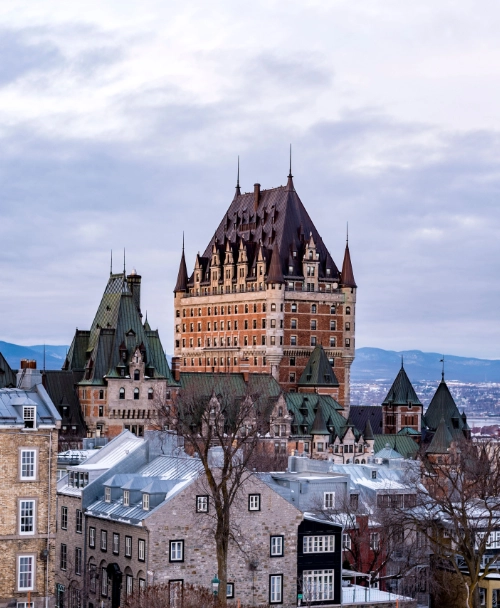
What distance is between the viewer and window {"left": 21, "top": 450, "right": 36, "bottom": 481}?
73.1m

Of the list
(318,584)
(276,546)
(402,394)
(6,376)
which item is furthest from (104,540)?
(402,394)

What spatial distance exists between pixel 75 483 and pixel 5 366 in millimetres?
54900

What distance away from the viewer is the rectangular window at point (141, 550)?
2933 inches

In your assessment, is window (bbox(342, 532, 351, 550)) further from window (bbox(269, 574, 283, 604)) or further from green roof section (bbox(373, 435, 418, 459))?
green roof section (bbox(373, 435, 418, 459))

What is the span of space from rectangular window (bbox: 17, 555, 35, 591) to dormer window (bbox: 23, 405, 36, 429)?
6410mm

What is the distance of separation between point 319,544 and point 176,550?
8.37m

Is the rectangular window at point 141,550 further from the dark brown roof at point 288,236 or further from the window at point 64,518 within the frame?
the dark brown roof at point 288,236

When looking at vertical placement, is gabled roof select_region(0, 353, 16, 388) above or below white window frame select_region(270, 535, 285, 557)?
above

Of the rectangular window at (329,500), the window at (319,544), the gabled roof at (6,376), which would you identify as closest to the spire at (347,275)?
the gabled roof at (6,376)

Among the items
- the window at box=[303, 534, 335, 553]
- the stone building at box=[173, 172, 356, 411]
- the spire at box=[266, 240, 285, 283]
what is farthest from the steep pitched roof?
the window at box=[303, 534, 335, 553]

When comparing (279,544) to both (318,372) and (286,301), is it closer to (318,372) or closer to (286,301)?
(318,372)

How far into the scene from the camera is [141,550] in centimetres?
7488

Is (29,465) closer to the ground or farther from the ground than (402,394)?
closer to the ground

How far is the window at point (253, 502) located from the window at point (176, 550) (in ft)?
14.5
